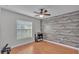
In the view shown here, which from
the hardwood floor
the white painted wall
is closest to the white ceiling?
the white painted wall

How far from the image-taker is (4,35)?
1.06 metres

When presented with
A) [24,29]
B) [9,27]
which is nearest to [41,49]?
[24,29]

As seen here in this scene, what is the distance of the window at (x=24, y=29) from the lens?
111 centimetres

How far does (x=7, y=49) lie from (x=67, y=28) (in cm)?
103

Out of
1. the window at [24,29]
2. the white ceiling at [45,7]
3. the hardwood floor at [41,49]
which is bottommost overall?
the hardwood floor at [41,49]

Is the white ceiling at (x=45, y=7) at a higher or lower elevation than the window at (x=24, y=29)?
higher

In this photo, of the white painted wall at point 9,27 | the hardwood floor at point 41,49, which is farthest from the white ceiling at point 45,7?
the hardwood floor at point 41,49

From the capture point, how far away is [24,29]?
1154 millimetres

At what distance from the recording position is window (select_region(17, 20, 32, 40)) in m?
1.11

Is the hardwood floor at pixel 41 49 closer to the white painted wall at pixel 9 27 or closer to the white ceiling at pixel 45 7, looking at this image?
the white painted wall at pixel 9 27

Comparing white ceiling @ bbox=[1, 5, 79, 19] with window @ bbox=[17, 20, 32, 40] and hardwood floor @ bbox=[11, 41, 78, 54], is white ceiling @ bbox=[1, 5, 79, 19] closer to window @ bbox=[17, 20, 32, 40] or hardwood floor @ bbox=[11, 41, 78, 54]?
window @ bbox=[17, 20, 32, 40]

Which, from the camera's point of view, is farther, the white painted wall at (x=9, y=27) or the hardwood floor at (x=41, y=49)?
the hardwood floor at (x=41, y=49)
